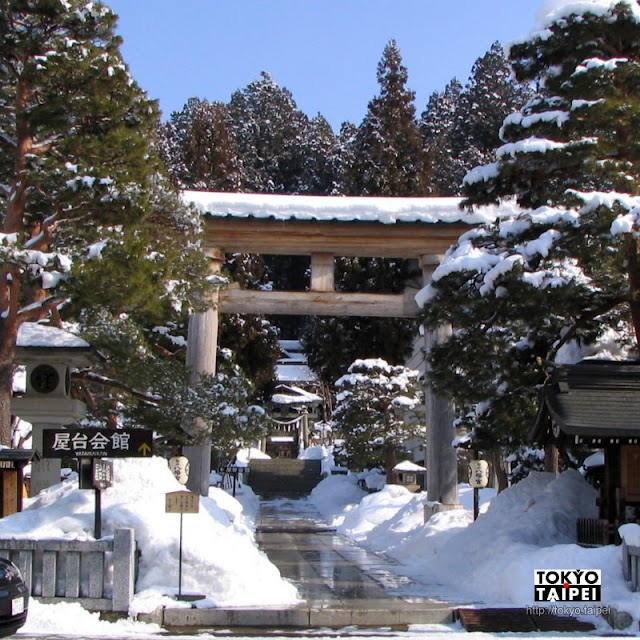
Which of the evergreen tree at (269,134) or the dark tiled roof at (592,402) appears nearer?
the dark tiled roof at (592,402)

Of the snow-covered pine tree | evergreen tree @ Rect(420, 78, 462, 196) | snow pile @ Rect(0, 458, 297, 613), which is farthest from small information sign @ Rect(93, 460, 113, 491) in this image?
evergreen tree @ Rect(420, 78, 462, 196)

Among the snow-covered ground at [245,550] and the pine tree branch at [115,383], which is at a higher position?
the pine tree branch at [115,383]

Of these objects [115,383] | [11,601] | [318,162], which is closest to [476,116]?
[318,162]

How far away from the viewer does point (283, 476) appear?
5059 centimetres

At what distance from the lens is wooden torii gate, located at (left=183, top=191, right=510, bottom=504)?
67.0 ft

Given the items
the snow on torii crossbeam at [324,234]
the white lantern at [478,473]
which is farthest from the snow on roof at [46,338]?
the white lantern at [478,473]

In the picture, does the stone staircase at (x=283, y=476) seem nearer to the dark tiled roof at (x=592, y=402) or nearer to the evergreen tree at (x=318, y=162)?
the evergreen tree at (x=318, y=162)

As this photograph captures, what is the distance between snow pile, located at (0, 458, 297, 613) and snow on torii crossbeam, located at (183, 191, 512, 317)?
8279 millimetres

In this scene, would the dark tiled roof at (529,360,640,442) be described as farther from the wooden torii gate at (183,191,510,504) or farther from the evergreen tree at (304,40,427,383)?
the evergreen tree at (304,40,427,383)

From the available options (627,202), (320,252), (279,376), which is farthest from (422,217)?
(279,376)

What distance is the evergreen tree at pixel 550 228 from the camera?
512 inches

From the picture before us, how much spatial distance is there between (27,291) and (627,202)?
9818 mm

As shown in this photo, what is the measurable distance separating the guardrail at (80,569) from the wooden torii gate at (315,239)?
29.3 ft

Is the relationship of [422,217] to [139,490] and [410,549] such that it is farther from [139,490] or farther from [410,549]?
[139,490]
